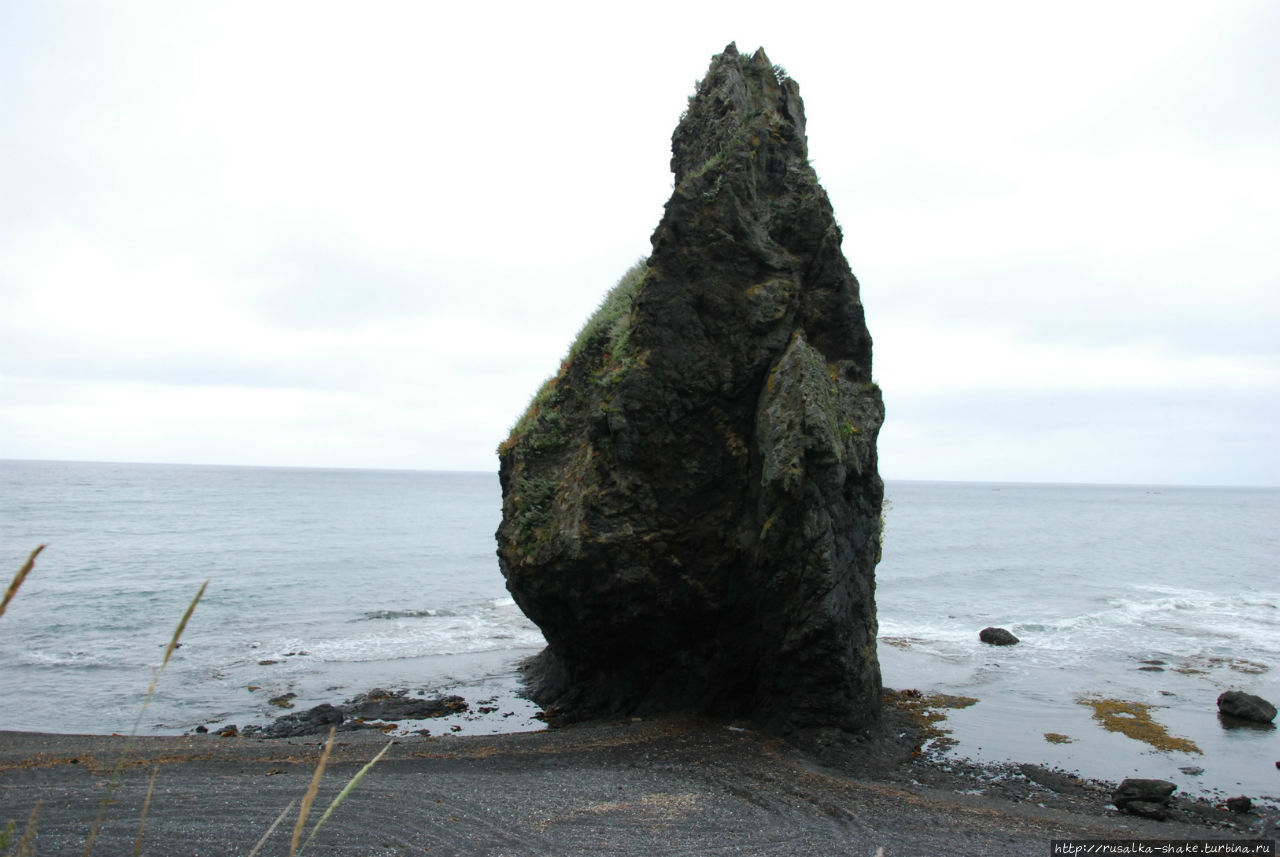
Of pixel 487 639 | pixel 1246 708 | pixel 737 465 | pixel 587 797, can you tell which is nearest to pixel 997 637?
pixel 1246 708

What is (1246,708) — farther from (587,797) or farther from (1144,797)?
(587,797)

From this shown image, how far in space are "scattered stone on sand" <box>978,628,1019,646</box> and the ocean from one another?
0.42 metres

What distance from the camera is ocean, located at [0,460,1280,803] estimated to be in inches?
665

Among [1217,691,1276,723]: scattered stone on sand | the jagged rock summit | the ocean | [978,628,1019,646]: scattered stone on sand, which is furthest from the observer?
[978,628,1019,646]: scattered stone on sand

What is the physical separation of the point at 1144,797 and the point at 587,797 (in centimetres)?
827

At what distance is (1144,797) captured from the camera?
1221 cm

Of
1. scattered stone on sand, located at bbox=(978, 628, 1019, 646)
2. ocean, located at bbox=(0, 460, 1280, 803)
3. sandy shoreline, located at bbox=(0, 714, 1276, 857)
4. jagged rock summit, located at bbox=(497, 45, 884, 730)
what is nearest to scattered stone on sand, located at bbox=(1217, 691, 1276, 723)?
ocean, located at bbox=(0, 460, 1280, 803)

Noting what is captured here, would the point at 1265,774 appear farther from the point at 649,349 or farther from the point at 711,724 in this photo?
the point at 649,349

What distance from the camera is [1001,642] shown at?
25.8 m

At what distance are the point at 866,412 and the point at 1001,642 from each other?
14796 mm

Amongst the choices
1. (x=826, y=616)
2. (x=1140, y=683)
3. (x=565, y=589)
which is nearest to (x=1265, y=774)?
(x=1140, y=683)

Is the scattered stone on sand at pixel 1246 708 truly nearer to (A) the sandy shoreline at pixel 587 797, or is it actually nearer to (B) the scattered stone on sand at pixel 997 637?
(A) the sandy shoreline at pixel 587 797

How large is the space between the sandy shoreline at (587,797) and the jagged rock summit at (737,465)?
146 centimetres

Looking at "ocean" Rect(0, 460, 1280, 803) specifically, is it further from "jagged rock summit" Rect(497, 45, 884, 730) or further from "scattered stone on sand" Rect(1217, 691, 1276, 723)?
"jagged rock summit" Rect(497, 45, 884, 730)
